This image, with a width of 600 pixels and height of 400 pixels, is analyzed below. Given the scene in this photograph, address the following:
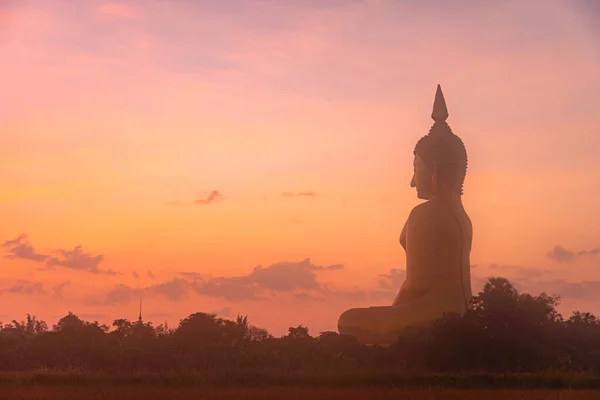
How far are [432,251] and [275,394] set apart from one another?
1646cm

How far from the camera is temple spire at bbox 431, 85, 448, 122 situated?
1428 inches

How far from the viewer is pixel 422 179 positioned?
3525 centimetres

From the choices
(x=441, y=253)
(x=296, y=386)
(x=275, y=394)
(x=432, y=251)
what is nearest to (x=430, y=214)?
(x=432, y=251)

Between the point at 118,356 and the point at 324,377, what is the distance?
41.0ft

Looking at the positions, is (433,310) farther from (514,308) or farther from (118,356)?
(118,356)

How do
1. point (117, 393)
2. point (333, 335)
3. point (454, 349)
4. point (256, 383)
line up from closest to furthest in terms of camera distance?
point (117, 393) → point (256, 383) → point (454, 349) → point (333, 335)

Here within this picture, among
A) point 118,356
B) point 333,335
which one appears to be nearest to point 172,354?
point 118,356

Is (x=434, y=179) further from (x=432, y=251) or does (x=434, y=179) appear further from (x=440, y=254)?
(x=440, y=254)


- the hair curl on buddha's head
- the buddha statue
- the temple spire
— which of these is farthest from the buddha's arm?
the temple spire

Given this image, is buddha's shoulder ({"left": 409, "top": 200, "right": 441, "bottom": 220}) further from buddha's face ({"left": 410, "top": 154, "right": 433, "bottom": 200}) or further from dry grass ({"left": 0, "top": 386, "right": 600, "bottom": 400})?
dry grass ({"left": 0, "top": 386, "right": 600, "bottom": 400})

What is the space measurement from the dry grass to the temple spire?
18414mm

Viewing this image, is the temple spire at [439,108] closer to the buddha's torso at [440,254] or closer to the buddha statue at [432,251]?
the buddha statue at [432,251]

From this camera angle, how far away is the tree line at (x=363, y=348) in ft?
92.7

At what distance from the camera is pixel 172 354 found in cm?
3375
